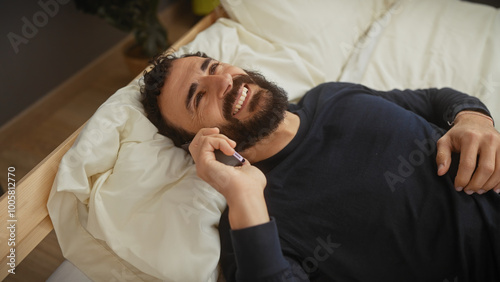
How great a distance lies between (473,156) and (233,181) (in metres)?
0.58

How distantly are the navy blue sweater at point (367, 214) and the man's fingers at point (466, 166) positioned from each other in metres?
0.03

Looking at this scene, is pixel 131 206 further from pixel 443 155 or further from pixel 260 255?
pixel 443 155

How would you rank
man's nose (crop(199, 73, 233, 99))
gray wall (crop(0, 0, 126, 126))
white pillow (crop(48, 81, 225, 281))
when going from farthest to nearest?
gray wall (crop(0, 0, 126, 126)), man's nose (crop(199, 73, 233, 99)), white pillow (crop(48, 81, 225, 281))

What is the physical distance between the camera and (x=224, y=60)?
3.96 ft

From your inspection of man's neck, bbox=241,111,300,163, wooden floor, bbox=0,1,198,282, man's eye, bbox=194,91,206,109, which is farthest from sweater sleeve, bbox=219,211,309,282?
wooden floor, bbox=0,1,198,282

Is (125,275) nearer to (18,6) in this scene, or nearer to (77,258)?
(77,258)

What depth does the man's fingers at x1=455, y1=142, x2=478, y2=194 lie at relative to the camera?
810 millimetres

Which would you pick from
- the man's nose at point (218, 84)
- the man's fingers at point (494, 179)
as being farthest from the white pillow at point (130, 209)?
the man's fingers at point (494, 179)

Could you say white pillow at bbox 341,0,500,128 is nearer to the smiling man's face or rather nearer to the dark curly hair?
the smiling man's face

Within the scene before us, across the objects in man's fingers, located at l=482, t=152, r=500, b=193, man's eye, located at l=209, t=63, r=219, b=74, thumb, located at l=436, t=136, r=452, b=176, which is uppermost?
man's eye, located at l=209, t=63, r=219, b=74

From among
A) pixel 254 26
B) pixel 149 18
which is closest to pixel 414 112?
pixel 254 26

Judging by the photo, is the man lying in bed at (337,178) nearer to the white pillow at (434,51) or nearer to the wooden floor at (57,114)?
the white pillow at (434,51)

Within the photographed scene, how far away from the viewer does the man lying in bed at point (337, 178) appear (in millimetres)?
780

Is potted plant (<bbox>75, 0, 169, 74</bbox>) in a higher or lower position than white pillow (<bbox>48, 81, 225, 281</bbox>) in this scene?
higher
